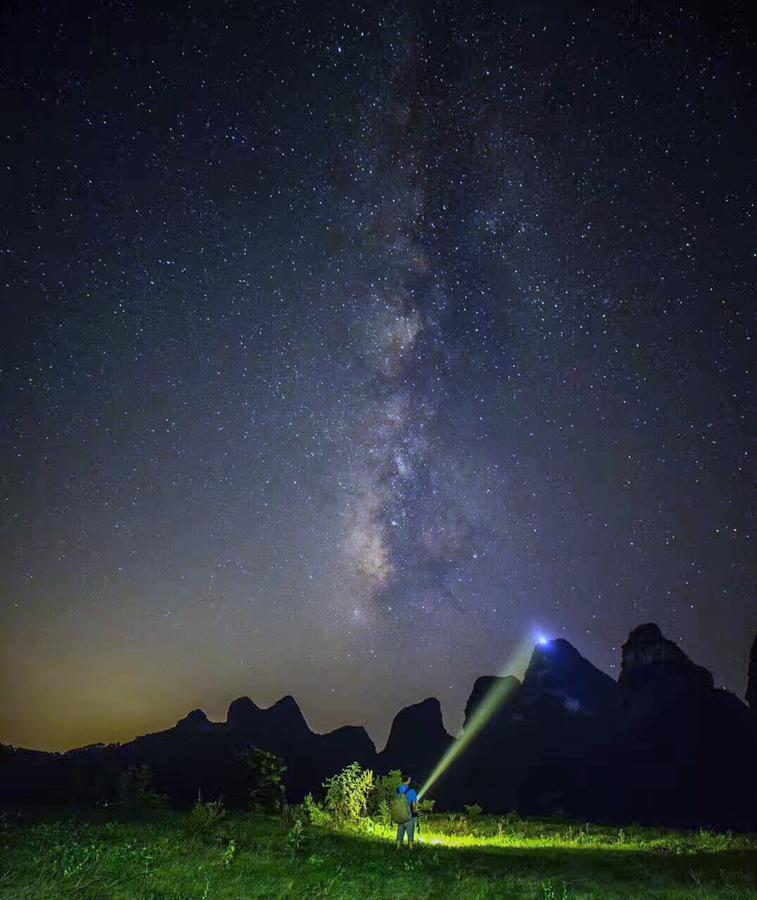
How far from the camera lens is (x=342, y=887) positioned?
34.1 ft

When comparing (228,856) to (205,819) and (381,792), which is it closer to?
(205,819)

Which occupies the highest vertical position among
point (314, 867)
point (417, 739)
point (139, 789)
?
point (417, 739)

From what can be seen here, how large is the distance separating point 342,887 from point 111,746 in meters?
175

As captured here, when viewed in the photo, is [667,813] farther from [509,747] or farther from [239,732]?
[239,732]

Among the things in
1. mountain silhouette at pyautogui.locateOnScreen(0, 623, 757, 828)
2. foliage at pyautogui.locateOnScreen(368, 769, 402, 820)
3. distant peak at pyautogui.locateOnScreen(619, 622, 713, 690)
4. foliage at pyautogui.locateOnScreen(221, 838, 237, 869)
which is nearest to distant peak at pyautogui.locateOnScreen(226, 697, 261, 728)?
mountain silhouette at pyautogui.locateOnScreen(0, 623, 757, 828)

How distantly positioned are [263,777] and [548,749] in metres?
127

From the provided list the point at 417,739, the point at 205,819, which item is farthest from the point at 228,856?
the point at 417,739

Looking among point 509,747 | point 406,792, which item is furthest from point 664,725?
point 406,792

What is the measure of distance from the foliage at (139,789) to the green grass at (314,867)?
7.92m

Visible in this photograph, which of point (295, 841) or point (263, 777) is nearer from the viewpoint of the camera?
point (295, 841)

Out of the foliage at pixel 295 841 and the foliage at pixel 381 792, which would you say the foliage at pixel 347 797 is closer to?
the foliage at pixel 381 792

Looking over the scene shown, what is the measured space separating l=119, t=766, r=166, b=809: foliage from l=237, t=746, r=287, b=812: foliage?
467 cm

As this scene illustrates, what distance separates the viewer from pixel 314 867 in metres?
12.0

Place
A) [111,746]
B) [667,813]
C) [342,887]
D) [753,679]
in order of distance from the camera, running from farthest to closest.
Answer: [111,746] → [753,679] → [667,813] → [342,887]
